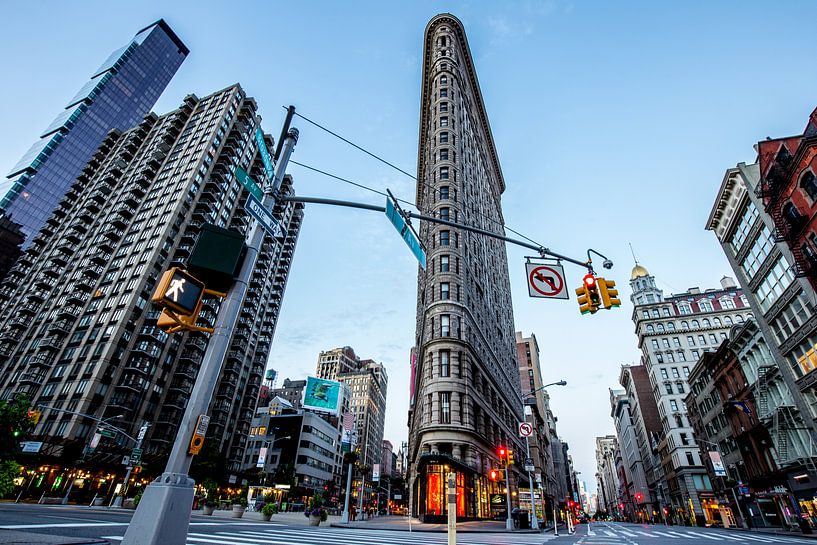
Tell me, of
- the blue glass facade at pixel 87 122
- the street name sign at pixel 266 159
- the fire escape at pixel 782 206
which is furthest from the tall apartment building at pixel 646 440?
the blue glass facade at pixel 87 122

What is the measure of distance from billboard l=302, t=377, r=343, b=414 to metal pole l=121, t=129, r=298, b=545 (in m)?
72.0

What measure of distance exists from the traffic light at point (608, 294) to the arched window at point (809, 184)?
27718 millimetres

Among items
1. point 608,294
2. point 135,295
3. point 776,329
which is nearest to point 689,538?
point 608,294

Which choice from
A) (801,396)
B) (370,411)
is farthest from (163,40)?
(801,396)

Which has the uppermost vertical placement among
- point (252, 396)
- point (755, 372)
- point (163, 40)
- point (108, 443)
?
point (163, 40)

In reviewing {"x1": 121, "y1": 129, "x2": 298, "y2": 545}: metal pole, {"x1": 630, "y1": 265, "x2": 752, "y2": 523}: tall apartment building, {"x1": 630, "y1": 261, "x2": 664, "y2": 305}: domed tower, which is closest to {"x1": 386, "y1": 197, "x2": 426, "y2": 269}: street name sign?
{"x1": 121, "y1": 129, "x2": 298, "y2": 545}: metal pole

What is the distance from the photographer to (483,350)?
4612cm

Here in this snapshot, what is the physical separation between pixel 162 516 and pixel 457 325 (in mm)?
35725

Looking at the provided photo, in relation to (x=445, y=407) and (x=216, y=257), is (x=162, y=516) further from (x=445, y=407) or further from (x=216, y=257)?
(x=445, y=407)

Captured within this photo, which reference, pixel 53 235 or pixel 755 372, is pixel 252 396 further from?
pixel 755 372

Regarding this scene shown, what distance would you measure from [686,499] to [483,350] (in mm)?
49770

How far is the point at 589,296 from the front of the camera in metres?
11.9

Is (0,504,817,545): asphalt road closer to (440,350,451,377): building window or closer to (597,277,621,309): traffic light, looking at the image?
(597,277,621,309): traffic light

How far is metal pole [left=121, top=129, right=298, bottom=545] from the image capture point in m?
4.12
